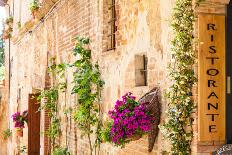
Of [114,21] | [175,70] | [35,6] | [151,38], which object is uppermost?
[35,6]

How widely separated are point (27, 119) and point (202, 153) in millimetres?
9416

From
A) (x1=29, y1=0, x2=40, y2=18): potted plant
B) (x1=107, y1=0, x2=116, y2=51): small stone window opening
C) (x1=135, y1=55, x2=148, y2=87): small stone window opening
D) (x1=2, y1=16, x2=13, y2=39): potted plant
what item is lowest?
(x1=135, y1=55, x2=148, y2=87): small stone window opening

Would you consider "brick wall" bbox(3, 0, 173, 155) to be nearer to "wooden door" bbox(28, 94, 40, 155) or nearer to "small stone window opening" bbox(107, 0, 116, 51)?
"small stone window opening" bbox(107, 0, 116, 51)

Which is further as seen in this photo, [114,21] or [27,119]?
[27,119]

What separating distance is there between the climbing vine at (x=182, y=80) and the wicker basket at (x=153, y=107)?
1.32 feet

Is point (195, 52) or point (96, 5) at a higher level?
point (96, 5)

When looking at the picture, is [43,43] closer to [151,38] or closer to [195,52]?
[151,38]

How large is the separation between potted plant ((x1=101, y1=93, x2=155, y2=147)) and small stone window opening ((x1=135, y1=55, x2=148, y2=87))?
1.78ft

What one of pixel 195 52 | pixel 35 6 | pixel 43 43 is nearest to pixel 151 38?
pixel 195 52

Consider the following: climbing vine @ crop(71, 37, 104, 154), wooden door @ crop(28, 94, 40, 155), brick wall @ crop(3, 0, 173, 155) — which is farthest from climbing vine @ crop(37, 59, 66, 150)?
wooden door @ crop(28, 94, 40, 155)

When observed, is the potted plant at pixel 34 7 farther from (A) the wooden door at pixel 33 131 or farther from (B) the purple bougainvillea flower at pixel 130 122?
(B) the purple bougainvillea flower at pixel 130 122

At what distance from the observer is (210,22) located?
14.0 ft

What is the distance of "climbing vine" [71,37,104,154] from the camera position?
280 inches

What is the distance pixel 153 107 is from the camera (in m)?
4.98
